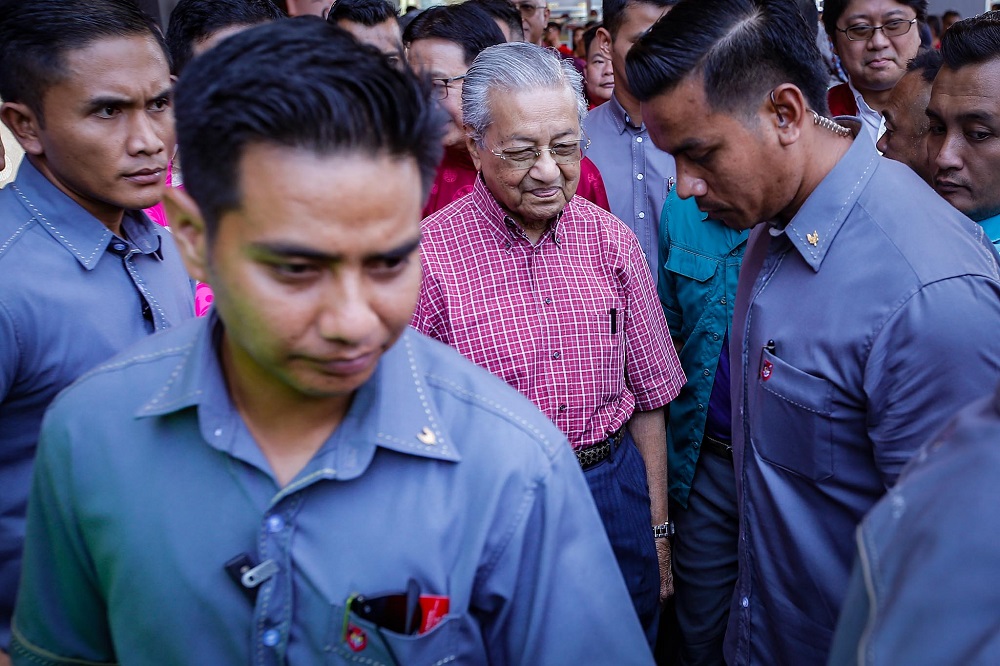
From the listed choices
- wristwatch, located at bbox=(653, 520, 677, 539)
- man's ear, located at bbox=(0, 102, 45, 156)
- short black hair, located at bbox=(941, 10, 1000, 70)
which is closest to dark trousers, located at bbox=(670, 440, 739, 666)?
wristwatch, located at bbox=(653, 520, 677, 539)

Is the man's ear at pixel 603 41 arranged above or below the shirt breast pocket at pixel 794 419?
above

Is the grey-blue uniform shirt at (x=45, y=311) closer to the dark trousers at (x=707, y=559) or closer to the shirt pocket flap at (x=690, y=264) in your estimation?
the shirt pocket flap at (x=690, y=264)

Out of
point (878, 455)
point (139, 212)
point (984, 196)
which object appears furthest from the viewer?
point (984, 196)

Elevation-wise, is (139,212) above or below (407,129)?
below

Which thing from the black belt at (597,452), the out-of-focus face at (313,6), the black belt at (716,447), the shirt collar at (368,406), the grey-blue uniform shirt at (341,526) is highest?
the out-of-focus face at (313,6)

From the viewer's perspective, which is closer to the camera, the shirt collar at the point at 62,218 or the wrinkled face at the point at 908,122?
the shirt collar at the point at 62,218

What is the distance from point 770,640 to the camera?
2.16 meters

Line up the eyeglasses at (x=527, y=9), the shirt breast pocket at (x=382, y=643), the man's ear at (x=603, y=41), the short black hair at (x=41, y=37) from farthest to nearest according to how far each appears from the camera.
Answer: the eyeglasses at (x=527, y=9) → the man's ear at (x=603, y=41) → the short black hair at (x=41, y=37) → the shirt breast pocket at (x=382, y=643)

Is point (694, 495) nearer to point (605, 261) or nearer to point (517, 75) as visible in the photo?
point (605, 261)

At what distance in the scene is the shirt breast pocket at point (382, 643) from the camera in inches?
50.1

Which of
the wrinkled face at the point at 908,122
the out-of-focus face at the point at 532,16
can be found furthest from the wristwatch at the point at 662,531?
the out-of-focus face at the point at 532,16

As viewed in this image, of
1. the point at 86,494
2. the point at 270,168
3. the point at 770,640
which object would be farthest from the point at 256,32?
the point at 770,640

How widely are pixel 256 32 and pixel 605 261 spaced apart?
157 centimetres

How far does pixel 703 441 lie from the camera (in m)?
2.89
